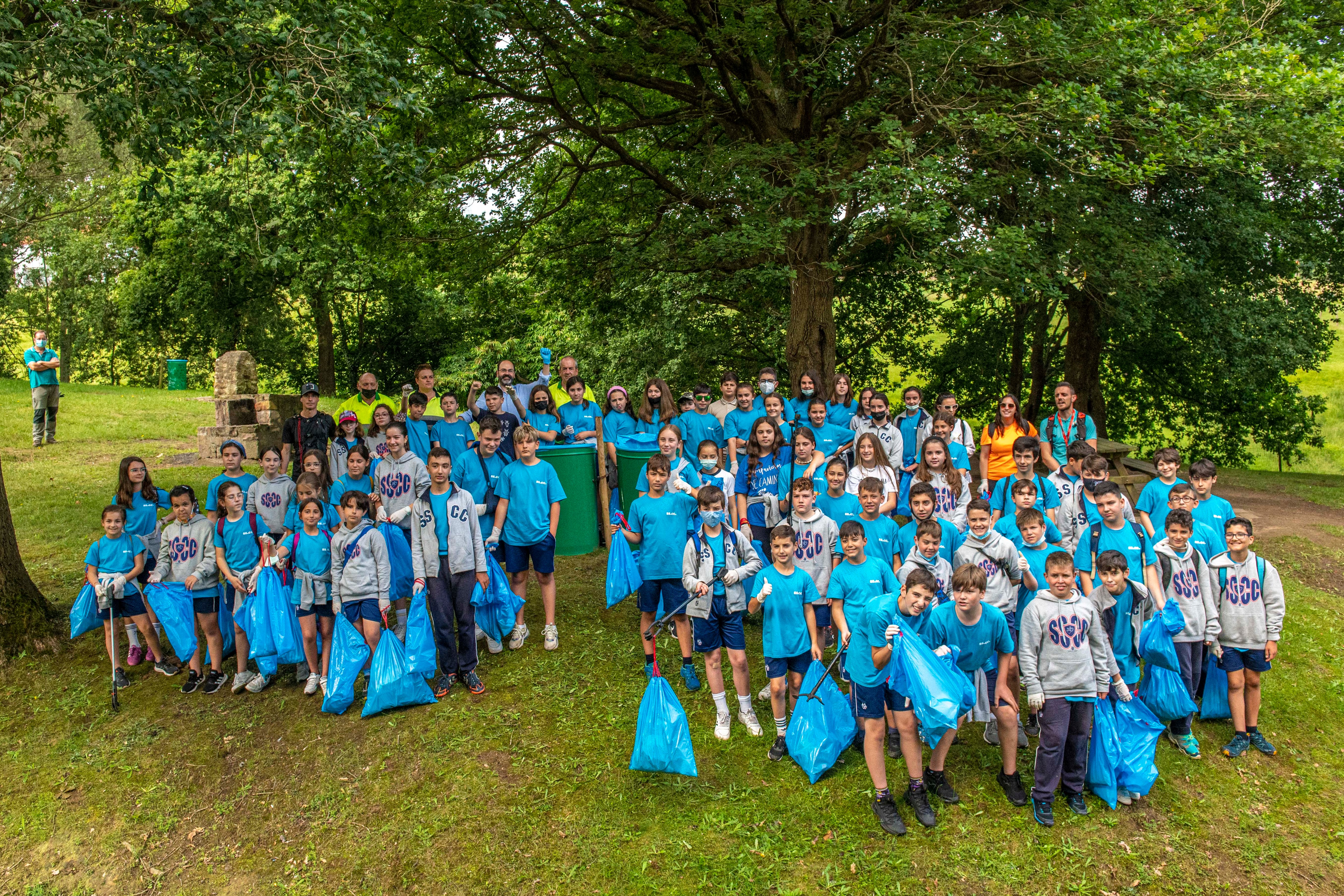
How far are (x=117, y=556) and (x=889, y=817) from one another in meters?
5.80

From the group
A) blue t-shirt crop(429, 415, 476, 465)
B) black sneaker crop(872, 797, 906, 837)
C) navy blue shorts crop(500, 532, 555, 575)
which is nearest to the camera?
black sneaker crop(872, 797, 906, 837)

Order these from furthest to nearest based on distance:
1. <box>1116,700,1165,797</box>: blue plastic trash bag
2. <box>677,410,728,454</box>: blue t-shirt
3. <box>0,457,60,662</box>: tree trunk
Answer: <box>677,410,728,454</box>: blue t-shirt, <box>0,457,60,662</box>: tree trunk, <box>1116,700,1165,797</box>: blue plastic trash bag

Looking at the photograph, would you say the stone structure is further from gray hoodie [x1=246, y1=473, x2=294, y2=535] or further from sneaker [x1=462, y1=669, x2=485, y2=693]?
sneaker [x1=462, y1=669, x2=485, y2=693]

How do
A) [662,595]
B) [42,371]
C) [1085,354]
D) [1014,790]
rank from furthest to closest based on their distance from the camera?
[1085,354]
[42,371]
[662,595]
[1014,790]

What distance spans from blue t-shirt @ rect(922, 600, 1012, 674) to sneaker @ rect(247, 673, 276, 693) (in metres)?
4.76

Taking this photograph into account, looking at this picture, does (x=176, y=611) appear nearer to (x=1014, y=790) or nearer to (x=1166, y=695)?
(x=1014, y=790)

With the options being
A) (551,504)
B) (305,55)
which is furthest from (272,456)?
(305,55)

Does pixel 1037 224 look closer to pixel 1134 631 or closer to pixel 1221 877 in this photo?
pixel 1134 631

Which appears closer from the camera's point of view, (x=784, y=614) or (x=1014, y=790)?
(x=1014, y=790)

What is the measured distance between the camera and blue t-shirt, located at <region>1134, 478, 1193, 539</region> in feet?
20.4

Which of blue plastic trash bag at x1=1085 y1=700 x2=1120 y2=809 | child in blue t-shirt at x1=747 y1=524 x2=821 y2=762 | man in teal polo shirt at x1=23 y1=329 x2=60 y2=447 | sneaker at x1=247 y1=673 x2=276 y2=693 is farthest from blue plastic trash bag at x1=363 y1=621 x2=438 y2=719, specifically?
man in teal polo shirt at x1=23 y1=329 x2=60 y2=447

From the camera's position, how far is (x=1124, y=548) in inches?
219

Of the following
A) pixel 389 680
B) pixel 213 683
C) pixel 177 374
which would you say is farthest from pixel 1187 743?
pixel 177 374

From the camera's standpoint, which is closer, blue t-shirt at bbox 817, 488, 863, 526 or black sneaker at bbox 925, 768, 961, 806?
black sneaker at bbox 925, 768, 961, 806
